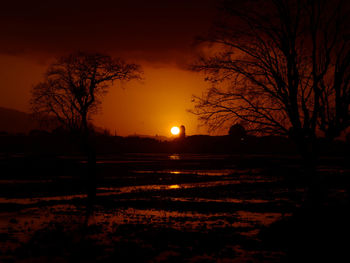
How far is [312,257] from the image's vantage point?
9664 millimetres

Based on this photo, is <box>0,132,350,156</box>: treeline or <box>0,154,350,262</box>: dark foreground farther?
<box>0,132,350,156</box>: treeline

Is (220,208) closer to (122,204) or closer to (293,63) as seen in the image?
(122,204)

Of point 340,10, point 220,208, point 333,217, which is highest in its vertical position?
point 340,10

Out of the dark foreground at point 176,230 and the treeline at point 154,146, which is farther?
the treeline at point 154,146

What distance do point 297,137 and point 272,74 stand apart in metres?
2.31

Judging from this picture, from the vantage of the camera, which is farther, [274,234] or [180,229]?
[180,229]

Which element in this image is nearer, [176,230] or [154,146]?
[176,230]

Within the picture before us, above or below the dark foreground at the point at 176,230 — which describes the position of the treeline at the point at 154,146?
above

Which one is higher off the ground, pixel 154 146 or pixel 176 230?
pixel 154 146

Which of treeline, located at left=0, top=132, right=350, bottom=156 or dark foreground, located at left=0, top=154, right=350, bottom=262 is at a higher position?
treeline, located at left=0, top=132, right=350, bottom=156

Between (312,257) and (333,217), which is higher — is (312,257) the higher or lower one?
the lower one

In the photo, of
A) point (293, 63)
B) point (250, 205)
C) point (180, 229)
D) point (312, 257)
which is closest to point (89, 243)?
point (180, 229)

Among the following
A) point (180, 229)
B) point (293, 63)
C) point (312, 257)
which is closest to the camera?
point (312, 257)

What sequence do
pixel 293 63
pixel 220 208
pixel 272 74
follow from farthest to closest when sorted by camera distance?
pixel 220 208 < pixel 272 74 < pixel 293 63
